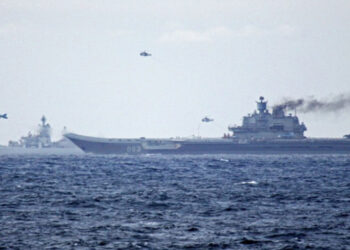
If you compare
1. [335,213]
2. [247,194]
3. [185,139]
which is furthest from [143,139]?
[335,213]

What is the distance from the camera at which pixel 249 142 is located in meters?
172

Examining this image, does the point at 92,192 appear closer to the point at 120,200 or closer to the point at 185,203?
the point at 120,200

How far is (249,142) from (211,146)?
8394 millimetres

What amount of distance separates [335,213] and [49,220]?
1429cm

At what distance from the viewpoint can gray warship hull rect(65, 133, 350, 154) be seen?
551 ft

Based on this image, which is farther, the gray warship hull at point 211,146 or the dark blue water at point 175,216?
the gray warship hull at point 211,146

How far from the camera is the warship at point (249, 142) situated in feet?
552

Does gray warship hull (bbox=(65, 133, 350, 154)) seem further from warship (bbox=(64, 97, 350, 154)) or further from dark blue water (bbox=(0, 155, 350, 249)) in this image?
dark blue water (bbox=(0, 155, 350, 249))

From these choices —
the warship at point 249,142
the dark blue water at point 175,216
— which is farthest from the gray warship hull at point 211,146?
the dark blue water at point 175,216

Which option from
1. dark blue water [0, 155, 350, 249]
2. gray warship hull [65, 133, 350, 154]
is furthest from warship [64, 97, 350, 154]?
dark blue water [0, 155, 350, 249]

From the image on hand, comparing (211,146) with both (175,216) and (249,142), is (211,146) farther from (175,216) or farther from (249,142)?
(175,216)

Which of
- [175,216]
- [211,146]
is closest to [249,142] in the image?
[211,146]

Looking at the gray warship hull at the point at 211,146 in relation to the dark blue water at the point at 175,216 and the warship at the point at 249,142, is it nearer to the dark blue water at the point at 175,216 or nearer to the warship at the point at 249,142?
the warship at the point at 249,142

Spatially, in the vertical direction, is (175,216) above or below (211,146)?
below
